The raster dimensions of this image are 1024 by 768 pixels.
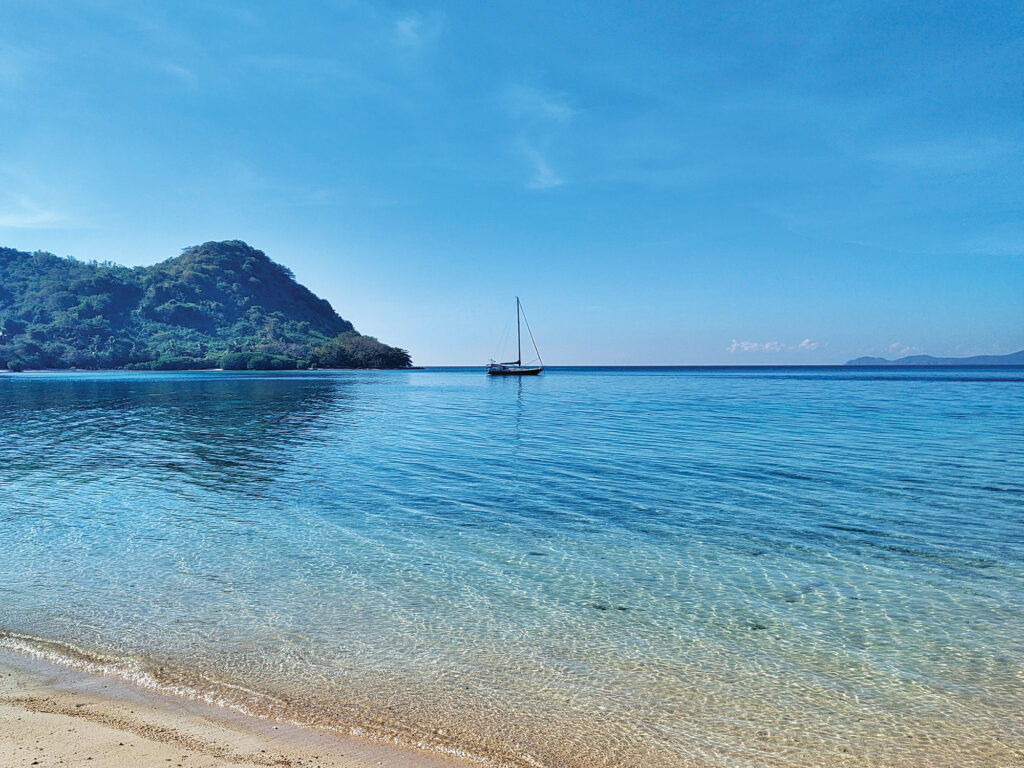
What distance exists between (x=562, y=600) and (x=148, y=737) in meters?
5.55

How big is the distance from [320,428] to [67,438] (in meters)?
12.3

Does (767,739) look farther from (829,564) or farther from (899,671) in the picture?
(829,564)

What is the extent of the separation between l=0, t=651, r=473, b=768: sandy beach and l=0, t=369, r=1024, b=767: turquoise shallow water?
0.31m

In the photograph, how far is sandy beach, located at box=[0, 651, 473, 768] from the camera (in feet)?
15.9

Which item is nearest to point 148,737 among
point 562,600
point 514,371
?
point 562,600

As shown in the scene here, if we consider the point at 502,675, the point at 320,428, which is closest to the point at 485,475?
the point at 502,675

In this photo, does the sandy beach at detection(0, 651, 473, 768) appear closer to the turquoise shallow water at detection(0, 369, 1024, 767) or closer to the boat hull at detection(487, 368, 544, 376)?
the turquoise shallow water at detection(0, 369, 1024, 767)

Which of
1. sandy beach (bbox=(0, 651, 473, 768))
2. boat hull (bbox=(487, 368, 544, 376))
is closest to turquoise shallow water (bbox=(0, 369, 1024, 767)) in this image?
sandy beach (bbox=(0, 651, 473, 768))

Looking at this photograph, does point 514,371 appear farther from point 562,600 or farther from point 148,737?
point 148,737

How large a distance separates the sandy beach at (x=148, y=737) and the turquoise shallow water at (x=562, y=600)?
0.31 meters

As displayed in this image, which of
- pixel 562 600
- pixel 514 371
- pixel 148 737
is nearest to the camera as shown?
pixel 148 737

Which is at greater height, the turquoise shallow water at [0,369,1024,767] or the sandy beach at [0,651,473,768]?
the sandy beach at [0,651,473,768]

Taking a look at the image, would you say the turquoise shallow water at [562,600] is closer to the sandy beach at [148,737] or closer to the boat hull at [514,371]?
the sandy beach at [148,737]

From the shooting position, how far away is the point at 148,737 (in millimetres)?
5188
